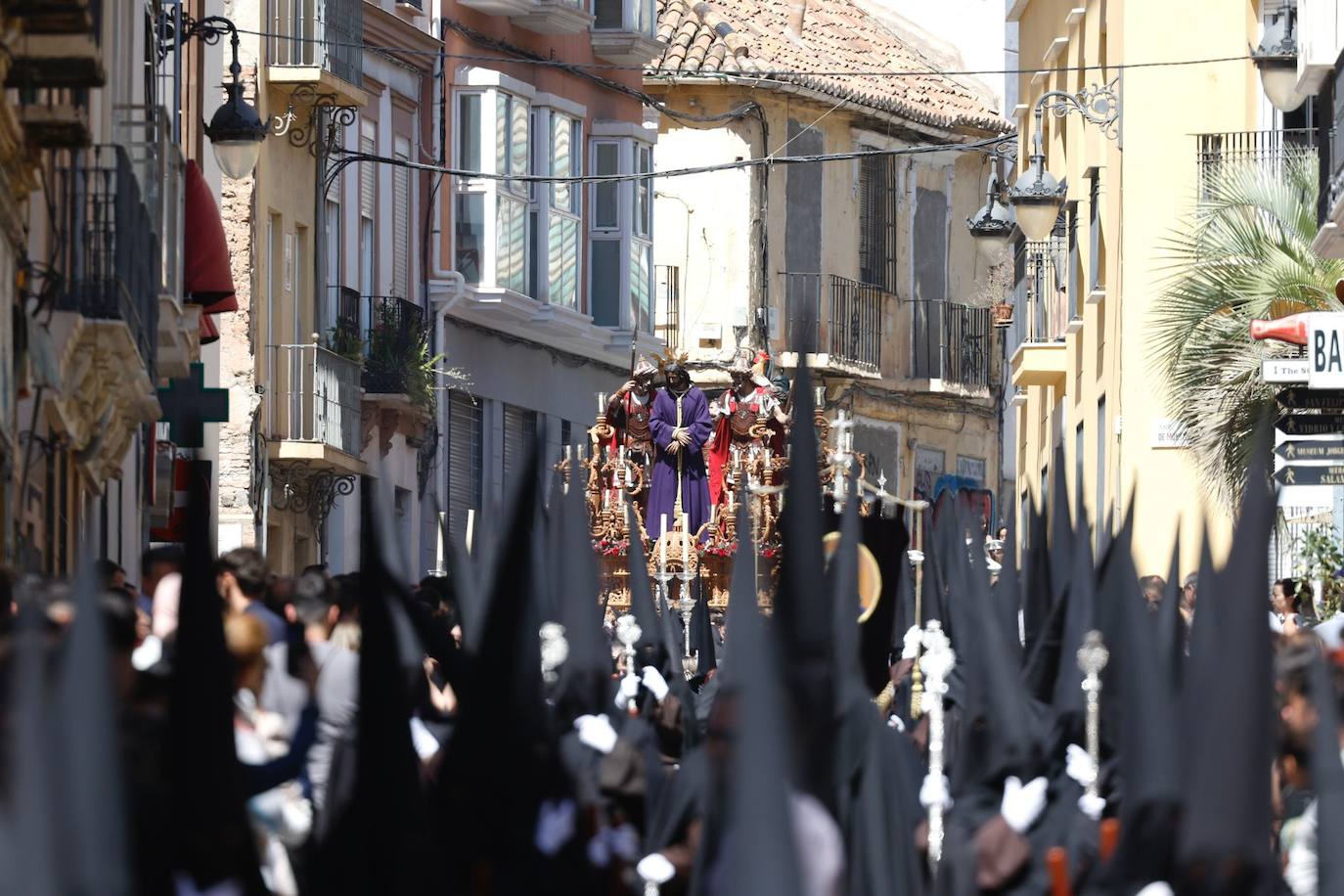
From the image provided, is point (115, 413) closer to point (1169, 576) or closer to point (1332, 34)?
point (1332, 34)

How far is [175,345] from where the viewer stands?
2112cm

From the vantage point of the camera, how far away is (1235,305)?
21.4 m

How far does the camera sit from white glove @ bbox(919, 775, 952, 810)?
11.3 metres

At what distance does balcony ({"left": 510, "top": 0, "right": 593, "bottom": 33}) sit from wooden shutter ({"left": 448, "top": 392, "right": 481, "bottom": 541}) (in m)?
4.11

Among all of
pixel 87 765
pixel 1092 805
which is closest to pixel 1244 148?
pixel 1092 805

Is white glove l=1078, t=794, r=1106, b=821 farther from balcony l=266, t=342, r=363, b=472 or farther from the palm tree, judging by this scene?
balcony l=266, t=342, r=363, b=472

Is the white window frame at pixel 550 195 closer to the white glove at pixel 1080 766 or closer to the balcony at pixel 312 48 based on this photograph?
the balcony at pixel 312 48

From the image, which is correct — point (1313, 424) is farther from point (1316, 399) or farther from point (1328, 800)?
point (1328, 800)

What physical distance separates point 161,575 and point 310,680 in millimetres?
1774

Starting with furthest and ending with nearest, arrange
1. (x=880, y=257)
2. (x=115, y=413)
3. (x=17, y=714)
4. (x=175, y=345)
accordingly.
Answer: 1. (x=880, y=257)
2. (x=175, y=345)
3. (x=115, y=413)
4. (x=17, y=714)

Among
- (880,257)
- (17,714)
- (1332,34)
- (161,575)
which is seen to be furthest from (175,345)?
(880,257)

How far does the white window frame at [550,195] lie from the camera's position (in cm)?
3472

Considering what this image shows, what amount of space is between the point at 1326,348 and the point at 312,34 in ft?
42.9

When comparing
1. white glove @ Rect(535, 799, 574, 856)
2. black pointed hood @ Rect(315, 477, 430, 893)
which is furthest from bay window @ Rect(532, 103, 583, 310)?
black pointed hood @ Rect(315, 477, 430, 893)
